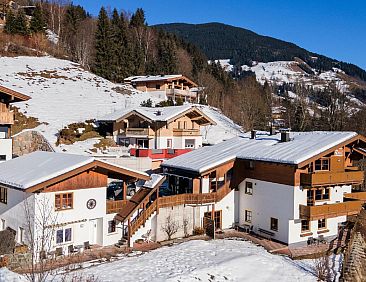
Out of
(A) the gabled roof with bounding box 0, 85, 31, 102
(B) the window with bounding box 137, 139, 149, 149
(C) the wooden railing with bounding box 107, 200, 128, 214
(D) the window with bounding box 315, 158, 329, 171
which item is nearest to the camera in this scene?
(C) the wooden railing with bounding box 107, 200, 128, 214

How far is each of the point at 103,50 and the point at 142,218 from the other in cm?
5334

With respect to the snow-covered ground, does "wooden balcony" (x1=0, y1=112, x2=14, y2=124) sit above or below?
above

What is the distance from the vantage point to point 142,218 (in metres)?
22.9

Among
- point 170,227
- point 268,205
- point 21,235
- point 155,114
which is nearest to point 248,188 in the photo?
point 268,205

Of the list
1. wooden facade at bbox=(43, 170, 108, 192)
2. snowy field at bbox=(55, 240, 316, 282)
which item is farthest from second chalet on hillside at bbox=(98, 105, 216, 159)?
snowy field at bbox=(55, 240, 316, 282)

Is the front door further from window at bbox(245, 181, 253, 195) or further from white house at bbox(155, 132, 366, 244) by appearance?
window at bbox(245, 181, 253, 195)

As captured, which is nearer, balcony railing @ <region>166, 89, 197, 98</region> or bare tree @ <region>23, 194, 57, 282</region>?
bare tree @ <region>23, 194, 57, 282</region>

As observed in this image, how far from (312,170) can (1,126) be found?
2095 cm

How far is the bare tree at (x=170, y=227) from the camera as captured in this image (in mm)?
23984

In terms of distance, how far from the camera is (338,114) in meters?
62.9

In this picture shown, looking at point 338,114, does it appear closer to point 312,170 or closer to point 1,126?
point 312,170

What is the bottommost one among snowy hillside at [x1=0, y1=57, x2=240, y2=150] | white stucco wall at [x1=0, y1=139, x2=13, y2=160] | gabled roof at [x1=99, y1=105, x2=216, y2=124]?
white stucco wall at [x1=0, y1=139, x2=13, y2=160]

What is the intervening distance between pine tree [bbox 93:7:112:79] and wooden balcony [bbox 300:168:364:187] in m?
51.5

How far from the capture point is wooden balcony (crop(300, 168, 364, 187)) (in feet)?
76.8
